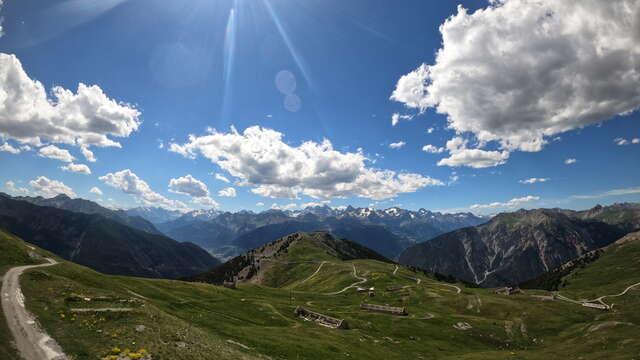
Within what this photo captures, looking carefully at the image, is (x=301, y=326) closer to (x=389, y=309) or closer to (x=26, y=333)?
(x=389, y=309)

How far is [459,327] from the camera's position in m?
92.4

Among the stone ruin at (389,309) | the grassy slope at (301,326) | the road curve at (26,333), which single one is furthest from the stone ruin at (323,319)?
the road curve at (26,333)

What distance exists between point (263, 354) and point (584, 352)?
2779 inches

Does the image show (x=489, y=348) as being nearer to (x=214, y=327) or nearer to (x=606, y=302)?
(x=214, y=327)

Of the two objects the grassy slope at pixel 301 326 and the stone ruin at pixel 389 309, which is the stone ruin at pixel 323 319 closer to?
the grassy slope at pixel 301 326

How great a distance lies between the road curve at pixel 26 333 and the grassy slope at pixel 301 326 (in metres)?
0.91

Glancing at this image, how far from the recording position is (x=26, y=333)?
28.0m

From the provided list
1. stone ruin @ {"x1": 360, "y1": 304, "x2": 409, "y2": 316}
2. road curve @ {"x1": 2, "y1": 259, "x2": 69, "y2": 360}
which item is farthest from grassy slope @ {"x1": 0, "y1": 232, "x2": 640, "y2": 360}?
stone ruin @ {"x1": 360, "y1": 304, "x2": 409, "y2": 316}

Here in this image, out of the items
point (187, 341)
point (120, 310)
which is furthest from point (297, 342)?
point (120, 310)

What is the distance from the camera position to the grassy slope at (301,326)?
1275 inches

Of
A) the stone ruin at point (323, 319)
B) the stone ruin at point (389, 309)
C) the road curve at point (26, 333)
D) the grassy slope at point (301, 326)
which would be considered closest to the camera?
the road curve at point (26, 333)

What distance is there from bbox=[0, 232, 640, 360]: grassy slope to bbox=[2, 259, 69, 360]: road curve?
3.00 feet

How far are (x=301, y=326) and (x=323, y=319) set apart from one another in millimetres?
12909

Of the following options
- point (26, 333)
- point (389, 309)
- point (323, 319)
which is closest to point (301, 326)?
point (323, 319)
